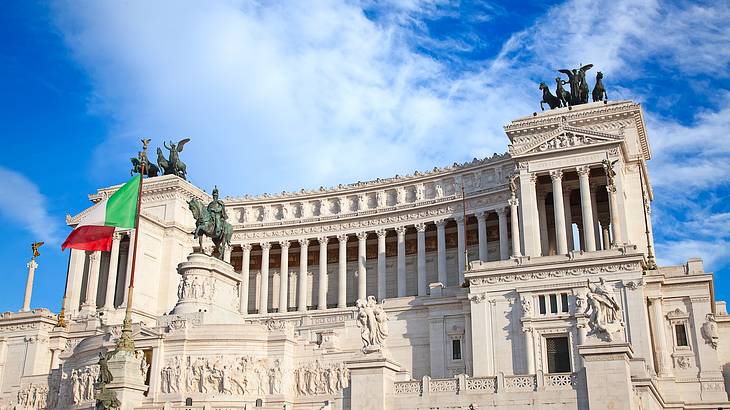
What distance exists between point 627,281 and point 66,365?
33.8 m

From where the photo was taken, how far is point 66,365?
49.9 meters

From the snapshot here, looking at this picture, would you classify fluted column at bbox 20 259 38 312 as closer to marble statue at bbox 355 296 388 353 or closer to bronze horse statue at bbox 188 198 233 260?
bronze horse statue at bbox 188 198 233 260

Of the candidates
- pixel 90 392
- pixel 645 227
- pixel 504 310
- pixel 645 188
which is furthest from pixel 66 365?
pixel 645 188

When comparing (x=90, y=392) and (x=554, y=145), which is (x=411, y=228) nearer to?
(x=554, y=145)

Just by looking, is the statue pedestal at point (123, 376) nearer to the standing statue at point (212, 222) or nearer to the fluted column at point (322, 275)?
the standing statue at point (212, 222)

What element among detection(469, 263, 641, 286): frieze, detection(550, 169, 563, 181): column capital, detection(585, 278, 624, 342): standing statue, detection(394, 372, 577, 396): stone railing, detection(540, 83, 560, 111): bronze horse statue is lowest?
detection(394, 372, 577, 396): stone railing

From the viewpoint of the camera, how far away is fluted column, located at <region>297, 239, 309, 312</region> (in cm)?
7656

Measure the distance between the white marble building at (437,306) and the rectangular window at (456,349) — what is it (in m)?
0.09

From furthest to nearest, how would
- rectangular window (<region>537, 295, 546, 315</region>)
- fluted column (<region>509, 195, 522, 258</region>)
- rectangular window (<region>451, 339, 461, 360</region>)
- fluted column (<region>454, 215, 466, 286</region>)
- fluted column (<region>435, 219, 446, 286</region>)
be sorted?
fluted column (<region>435, 219, 446, 286</region>), fluted column (<region>454, 215, 466, 286</region>), fluted column (<region>509, 195, 522, 258</region>), rectangular window (<region>451, 339, 461, 360</region>), rectangular window (<region>537, 295, 546, 315</region>)

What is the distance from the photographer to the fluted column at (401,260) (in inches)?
2884

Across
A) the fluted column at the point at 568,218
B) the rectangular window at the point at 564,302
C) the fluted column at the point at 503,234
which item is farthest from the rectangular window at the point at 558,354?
the fluted column at the point at 503,234

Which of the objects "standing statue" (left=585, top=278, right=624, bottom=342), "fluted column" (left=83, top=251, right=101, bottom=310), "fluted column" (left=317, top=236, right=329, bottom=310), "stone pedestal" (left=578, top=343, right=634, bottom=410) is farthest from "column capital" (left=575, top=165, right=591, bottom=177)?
"fluted column" (left=83, top=251, right=101, bottom=310)

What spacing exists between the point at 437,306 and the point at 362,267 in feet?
74.5

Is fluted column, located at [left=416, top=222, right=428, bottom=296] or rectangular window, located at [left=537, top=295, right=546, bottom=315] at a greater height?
fluted column, located at [left=416, top=222, right=428, bottom=296]
